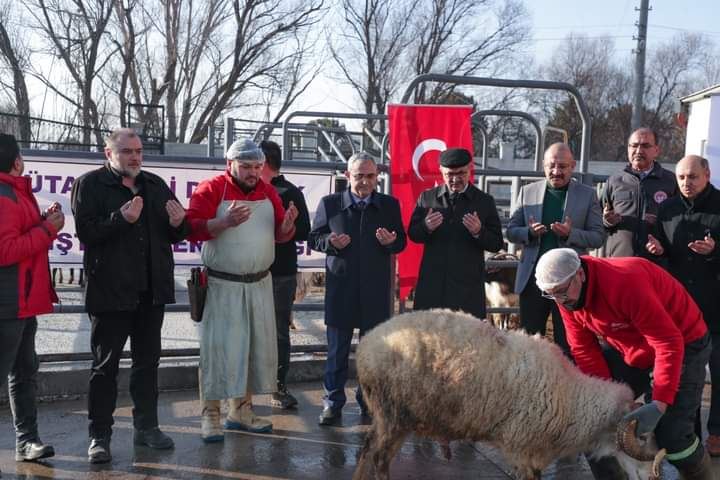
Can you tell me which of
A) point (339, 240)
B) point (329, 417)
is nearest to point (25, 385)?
point (329, 417)

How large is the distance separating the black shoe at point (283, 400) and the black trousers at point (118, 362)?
111cm

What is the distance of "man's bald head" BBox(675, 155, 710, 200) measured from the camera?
4629 millimetres

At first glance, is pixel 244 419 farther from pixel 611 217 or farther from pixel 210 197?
pixel 611 217

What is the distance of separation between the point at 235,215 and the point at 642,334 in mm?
2448

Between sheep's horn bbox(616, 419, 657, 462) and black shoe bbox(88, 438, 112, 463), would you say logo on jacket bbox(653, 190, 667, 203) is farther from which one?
black shoe bbox(88, 438, 112, 463)

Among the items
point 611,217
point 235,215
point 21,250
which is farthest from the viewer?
point 611,217

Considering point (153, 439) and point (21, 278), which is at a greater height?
point (21, 278)

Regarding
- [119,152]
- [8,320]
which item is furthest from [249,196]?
[8,320]

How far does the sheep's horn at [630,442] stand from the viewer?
3.39 meters

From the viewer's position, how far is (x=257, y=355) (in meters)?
4.94

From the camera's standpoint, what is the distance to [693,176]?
4.63 m

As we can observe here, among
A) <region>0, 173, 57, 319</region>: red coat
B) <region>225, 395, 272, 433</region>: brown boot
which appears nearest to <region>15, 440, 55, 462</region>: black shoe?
<region>0, 173, 57, 319</region>: red coat

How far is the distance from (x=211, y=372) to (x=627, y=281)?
2.69m

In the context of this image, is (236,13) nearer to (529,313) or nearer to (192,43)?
(192,43)
